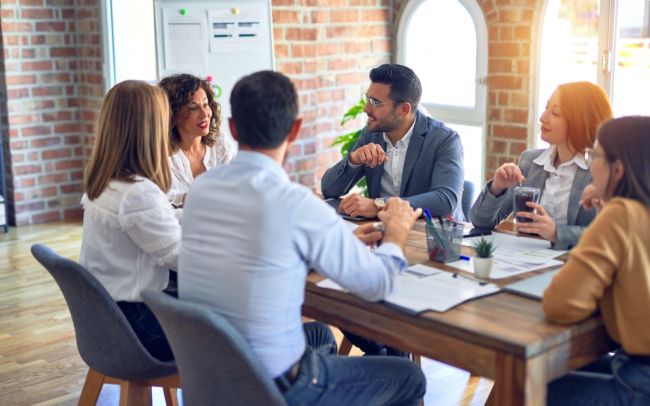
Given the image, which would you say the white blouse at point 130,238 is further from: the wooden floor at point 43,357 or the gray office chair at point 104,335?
the wooden floor at point 43,357

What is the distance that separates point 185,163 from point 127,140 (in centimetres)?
91

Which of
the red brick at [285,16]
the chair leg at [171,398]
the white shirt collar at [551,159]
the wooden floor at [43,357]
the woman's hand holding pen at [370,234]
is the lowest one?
the wooden floor at [43,357]

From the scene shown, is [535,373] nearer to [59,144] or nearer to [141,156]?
[141,156]

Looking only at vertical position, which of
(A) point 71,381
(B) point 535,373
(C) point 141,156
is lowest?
(A) point 71,381

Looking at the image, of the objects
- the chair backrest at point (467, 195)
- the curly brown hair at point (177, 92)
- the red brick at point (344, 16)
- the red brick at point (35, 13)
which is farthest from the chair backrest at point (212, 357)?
the red brick at point (35, 13)

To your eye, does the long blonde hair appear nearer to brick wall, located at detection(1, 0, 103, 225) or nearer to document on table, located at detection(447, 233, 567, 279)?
document on table, located at detection(447, 233, 567, 279)

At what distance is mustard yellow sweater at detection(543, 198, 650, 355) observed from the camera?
1859mm

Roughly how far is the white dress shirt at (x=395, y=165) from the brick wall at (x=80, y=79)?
212 centimetres

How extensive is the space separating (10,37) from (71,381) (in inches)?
121

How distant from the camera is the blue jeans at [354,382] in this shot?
1996mm

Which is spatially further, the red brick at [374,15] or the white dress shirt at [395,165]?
the red brick at [374,15]

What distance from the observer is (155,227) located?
243cm

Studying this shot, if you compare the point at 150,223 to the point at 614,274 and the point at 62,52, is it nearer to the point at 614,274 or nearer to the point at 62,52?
the point at 614,274

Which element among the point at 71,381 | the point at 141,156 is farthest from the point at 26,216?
the point at 141,156
